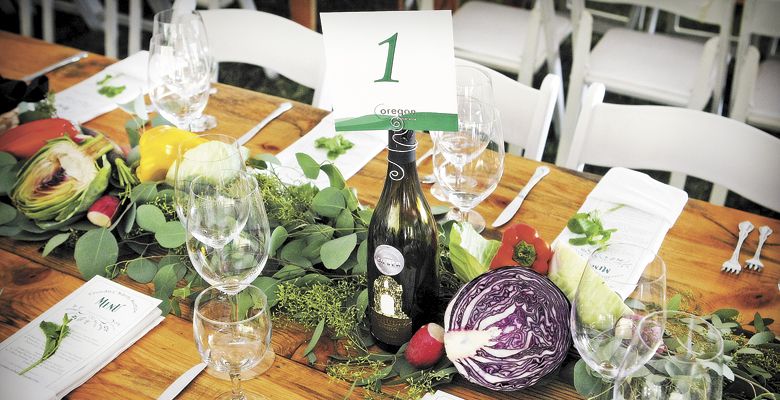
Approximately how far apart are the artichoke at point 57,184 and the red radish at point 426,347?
58 cm

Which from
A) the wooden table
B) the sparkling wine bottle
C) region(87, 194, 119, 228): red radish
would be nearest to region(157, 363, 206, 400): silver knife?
the wooden table

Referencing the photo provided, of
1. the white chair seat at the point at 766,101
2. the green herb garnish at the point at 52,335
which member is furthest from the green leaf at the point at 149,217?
the white chair seat at the point at 766,101

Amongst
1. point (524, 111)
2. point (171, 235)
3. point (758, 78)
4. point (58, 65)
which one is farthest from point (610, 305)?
point (758, 78)

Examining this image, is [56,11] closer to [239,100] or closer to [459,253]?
[239,100]

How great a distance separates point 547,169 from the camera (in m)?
1.49

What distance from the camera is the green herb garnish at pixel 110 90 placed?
5.69 feet

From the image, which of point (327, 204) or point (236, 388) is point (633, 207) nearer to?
point (327, 204)

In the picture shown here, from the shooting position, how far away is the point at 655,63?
2484 mm

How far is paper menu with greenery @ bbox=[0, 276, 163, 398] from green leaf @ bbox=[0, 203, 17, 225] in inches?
8.3

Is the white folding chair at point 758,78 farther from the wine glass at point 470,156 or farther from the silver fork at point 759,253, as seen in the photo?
the wine glass at point 470,156

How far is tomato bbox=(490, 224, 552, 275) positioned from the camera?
1037mm

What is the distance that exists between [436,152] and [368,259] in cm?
29

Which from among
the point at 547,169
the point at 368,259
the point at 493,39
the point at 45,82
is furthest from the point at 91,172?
the point at 493,39

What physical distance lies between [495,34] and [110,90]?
4.54 ft
